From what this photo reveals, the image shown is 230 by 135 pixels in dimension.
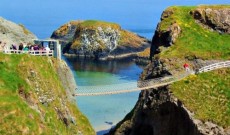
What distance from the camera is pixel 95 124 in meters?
65.8

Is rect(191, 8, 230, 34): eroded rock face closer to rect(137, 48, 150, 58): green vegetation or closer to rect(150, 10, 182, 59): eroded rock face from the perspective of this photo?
rect(150, 10, 182, 59): eroded rock face

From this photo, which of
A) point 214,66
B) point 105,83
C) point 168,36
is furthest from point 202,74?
point 105,83

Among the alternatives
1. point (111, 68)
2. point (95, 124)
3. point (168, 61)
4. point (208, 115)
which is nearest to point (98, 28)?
point (111, 68)

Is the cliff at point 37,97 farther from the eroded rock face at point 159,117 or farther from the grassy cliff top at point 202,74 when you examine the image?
the grassy cliff top at point 202,74

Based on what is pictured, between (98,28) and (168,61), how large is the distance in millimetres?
96556

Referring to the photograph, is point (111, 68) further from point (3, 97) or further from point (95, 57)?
point (3, 97)

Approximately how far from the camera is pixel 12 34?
139 ft

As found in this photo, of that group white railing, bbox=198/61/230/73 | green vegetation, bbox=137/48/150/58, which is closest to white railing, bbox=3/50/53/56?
white railing, bbox=198/61/230/73

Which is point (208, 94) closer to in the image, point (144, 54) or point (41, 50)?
point (41, 50)

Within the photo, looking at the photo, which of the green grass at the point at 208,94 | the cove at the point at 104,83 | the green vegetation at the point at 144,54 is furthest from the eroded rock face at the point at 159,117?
the green vegetation at the point at 144,54

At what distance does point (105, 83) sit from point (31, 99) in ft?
223

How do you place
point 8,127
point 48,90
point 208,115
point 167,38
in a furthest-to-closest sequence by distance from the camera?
point 167,38, point 208,115, point 48,90, point 8,127

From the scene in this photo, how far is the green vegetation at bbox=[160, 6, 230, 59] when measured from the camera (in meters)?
54.2

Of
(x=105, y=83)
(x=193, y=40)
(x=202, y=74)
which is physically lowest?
(x=105, y=83)
